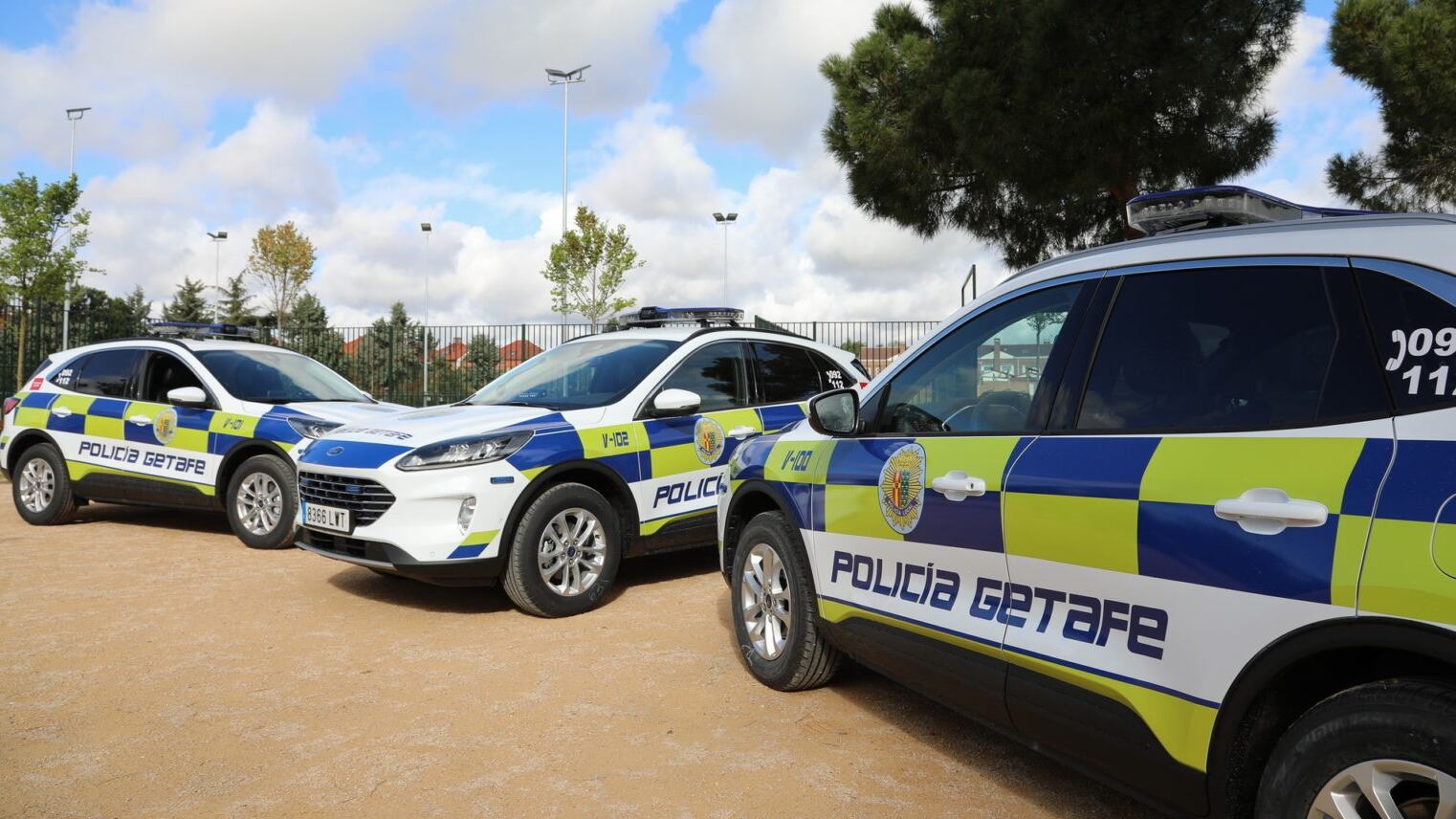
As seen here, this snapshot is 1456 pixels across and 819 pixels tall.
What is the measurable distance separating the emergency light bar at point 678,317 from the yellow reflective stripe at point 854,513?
11.1 feet

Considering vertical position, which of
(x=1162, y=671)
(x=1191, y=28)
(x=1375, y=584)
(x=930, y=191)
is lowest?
(x=1162, y=671)

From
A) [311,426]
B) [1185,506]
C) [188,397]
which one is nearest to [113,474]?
[188,397]

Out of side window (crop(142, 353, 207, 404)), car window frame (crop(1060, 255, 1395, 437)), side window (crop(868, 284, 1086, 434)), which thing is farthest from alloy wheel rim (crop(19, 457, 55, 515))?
car window frame (crop(1060, 255, 1395, 437))

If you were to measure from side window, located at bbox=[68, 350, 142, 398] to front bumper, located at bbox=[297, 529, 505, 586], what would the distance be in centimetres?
429

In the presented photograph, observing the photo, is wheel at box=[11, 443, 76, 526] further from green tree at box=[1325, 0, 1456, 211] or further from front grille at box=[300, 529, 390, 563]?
green tree at box=[1325, 0, 1456, 211]

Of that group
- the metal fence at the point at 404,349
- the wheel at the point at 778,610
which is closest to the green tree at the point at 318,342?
the metal fence at the point at 404,349

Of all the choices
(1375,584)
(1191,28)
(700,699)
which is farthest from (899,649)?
(1191,28)

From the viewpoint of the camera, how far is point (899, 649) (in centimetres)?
342

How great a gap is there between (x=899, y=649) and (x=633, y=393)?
305 cm

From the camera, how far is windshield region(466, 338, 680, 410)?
6184 mm

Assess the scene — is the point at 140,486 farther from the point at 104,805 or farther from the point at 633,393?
the point at 104,805

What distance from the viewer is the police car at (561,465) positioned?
5.29m

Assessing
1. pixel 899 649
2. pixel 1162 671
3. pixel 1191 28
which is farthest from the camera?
pixel 1191 28

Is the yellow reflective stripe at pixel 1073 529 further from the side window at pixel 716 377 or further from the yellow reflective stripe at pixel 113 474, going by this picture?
the yellow reflective stripe at pixel 113 474
